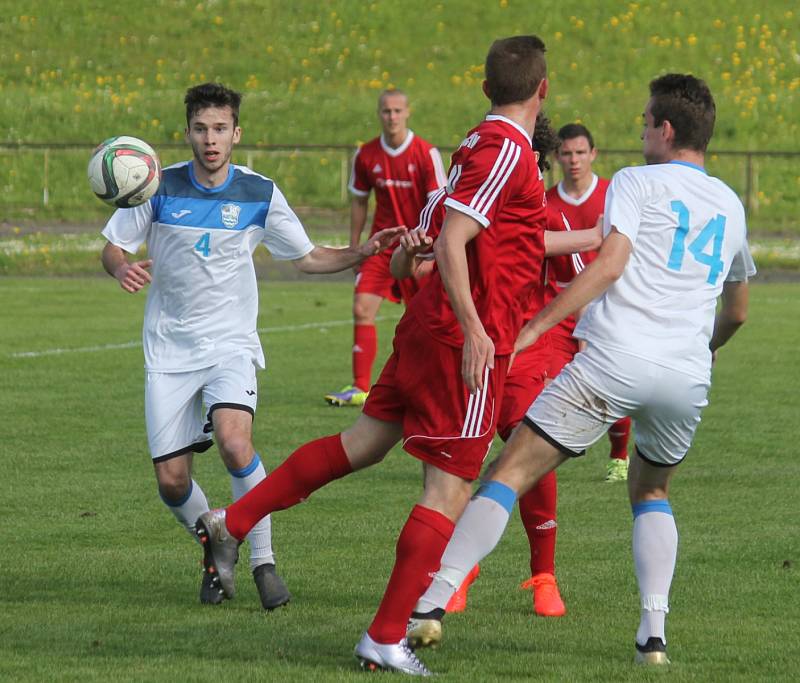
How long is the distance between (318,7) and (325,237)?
21.4m

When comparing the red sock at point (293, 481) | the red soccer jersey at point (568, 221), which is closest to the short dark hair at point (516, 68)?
the red sock at point (293, 481)

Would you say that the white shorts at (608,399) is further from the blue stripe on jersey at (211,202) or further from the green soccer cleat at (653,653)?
the blue stripe on jersey at (211,202)

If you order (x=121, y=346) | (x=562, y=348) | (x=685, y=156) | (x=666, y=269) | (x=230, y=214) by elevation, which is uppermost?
(x=685, y=156)

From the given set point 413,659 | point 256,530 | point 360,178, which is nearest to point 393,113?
point 360,178

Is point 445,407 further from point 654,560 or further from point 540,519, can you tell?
point 540,519

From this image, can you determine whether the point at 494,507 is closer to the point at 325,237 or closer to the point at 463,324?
the point at 463,324

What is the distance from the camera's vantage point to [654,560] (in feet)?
18.7

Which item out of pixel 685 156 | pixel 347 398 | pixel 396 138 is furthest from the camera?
pixel 396 138

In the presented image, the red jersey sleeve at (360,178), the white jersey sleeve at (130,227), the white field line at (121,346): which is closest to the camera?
the white jersey sleeve at (130,227)

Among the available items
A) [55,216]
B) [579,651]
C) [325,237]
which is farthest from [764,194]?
[579,651]

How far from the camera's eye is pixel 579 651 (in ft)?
19.2

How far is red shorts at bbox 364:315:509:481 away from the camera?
553 centimetres

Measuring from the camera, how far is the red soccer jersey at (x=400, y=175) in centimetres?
1379

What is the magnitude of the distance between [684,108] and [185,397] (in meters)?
Answer: 2.54
